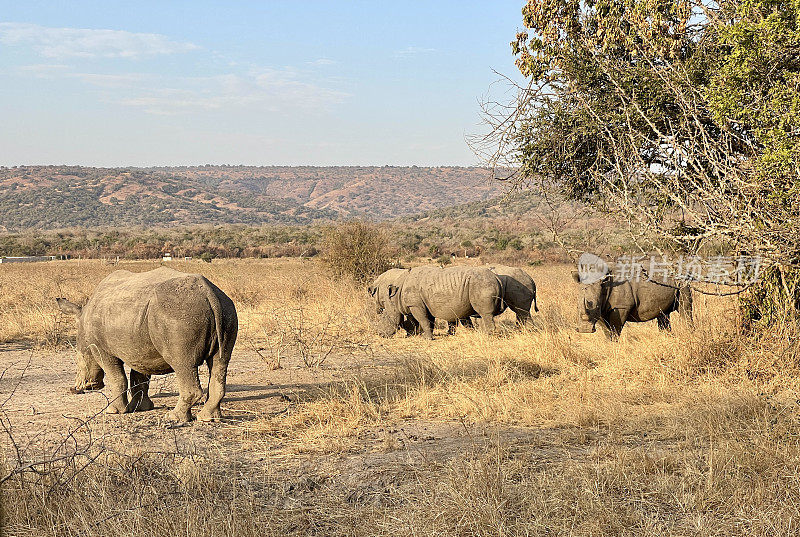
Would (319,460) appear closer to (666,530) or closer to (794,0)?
(666,530)

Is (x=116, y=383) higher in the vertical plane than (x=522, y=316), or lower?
higher

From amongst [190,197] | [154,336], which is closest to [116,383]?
[154,336]

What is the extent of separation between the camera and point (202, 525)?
4.04 m

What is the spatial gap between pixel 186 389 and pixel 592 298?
6418 millimetres

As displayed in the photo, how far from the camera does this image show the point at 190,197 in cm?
13112

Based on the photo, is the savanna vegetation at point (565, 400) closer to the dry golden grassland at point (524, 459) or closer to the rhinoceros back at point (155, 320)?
the dry golden grassland at point (524, 459)

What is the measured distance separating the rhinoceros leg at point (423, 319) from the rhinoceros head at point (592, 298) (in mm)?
2960

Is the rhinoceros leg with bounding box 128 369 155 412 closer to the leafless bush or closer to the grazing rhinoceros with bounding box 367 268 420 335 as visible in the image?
the grazing rhinoceros with bounding box 367 268 420 335

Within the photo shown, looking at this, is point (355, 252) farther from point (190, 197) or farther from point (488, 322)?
point (190, 197)

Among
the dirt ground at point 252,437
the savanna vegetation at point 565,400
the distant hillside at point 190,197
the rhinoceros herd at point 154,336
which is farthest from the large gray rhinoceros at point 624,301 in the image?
the distant hillside at point 190,197

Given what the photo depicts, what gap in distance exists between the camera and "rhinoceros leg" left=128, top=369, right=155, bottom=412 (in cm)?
740

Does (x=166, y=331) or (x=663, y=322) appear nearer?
(x=166, y=331)

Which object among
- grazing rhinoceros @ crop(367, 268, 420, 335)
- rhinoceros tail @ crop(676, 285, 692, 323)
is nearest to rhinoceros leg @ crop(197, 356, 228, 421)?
grazing rhinoceros @ crop(367, 268, 420, 335)

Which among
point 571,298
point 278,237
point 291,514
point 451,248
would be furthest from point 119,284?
point 278,237
